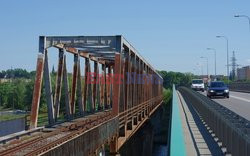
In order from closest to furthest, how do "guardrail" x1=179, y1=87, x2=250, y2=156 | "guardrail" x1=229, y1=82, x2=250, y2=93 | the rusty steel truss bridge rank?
"guardrail" x1=179, y1=87, x2=250, y2=156
the rusty steel truss bridge
"guardrail" x1=229, y1=82, x2=250, y2=93

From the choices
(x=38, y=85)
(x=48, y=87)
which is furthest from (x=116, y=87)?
(x=38, y=85)

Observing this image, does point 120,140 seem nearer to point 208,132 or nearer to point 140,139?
point 208,132

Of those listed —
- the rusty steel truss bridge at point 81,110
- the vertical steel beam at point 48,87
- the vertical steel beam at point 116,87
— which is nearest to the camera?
the rusty steel truss bridge at point 81,110

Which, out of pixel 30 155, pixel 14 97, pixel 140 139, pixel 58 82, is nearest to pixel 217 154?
pixel 30 155

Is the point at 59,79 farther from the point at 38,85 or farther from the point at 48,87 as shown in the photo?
the point at 38,85

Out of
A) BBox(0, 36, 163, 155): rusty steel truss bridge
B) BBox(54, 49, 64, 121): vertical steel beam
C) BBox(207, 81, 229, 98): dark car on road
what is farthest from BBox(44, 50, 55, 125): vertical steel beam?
BBox(207, 81, 229, 98): dark car on road

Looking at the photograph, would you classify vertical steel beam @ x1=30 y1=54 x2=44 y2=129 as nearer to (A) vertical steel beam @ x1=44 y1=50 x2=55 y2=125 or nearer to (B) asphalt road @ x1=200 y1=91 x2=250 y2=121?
(A) vertical steel beam @ x1=44 y1=50 x2=55 y2=125

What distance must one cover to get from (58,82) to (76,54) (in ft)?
12.1

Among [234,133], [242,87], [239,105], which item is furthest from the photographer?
[242,87]

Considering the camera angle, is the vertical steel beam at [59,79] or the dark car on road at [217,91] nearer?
the vertical steel beam at [59,79]

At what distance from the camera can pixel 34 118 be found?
67.6 ft

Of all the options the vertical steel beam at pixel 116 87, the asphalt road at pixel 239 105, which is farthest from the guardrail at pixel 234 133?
the asphalt road at pixel 239 105

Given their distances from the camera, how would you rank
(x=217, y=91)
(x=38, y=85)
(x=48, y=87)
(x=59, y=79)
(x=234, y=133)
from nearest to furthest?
(x=234, y=133)
(x=38, y=85)
(x=48, y=87)
(x=59, y=79)
(x=217, y=91)

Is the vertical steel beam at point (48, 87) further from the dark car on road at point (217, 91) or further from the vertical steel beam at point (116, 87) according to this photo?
the dark car on road at point (217, 91)
